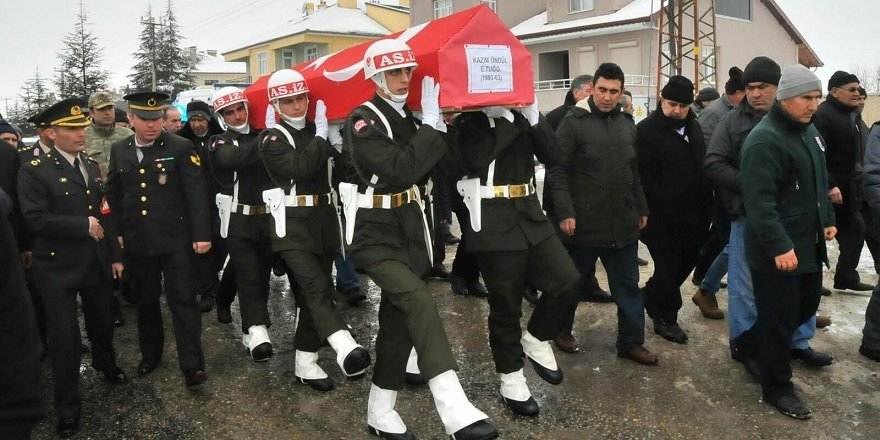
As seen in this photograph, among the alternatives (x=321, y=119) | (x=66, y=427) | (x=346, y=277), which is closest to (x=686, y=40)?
(x=346, y=277)

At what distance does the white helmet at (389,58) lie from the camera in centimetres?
354

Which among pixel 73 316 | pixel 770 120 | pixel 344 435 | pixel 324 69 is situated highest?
pixel 324 69

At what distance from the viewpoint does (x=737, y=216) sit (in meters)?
4.71

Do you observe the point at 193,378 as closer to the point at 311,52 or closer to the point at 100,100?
the point at 100,100

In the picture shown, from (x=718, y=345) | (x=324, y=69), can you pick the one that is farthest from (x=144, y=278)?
(x=718, y=345)

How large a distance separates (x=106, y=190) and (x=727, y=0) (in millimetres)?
31331

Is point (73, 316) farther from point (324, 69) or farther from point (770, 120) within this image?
point (770, 120)

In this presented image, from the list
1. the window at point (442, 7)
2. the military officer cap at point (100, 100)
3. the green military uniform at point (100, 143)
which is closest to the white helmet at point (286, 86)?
the green military uniform at point (100, 143)

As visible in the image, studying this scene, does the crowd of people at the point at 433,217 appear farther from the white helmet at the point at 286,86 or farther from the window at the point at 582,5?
the window at the point at 582,5

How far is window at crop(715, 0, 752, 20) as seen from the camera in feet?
98.8

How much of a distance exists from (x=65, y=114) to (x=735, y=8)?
32.1 metres

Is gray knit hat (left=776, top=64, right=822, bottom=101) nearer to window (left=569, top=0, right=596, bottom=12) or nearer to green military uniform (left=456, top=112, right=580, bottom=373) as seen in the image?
green military uniform (left=456, top=112, right=580, bottom=373)

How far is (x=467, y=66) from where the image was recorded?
363cm

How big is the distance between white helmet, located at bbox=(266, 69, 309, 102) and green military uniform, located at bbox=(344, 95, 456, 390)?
2.94ft
